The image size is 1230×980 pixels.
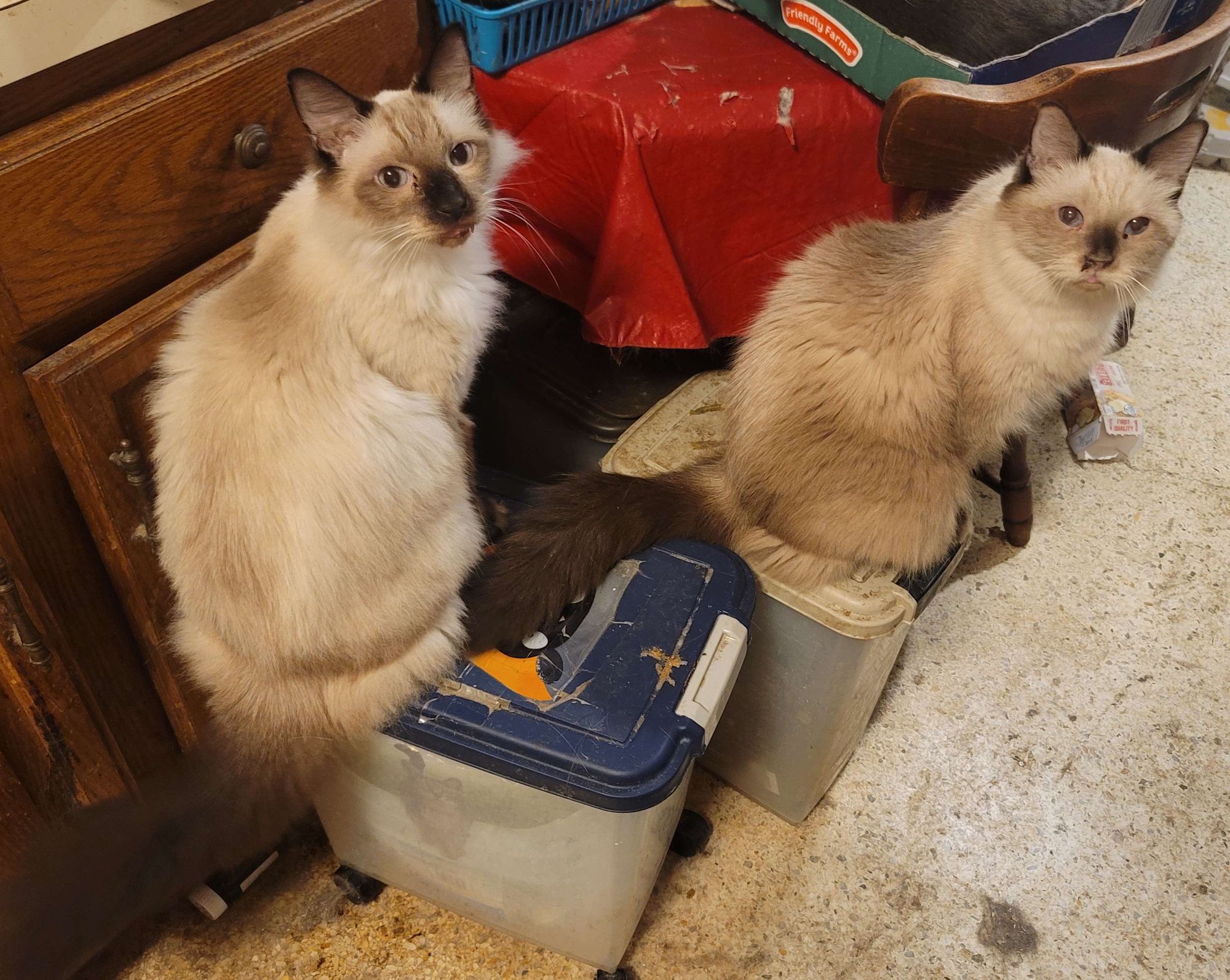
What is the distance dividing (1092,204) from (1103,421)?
1.15m

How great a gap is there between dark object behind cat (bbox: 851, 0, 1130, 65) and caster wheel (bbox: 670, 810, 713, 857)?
4.38 feet

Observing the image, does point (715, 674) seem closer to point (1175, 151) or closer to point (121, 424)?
point (121, 424)

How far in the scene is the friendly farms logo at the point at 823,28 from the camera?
1416mm

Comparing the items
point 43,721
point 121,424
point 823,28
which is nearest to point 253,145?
point 121,424

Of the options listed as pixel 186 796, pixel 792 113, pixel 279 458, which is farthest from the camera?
pixel 792 113

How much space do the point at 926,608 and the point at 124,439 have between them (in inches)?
61.3

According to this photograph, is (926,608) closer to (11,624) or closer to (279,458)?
(279,458)

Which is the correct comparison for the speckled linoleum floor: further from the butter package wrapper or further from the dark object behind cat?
the dark object behind cat

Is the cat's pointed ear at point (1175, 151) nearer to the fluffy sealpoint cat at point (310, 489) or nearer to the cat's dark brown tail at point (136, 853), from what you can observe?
the fluffy sealpoint cat at point (310, 489)

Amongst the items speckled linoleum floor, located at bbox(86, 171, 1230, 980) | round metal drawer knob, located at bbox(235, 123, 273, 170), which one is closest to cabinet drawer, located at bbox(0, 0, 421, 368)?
round metal drawer knob, located at bbox(235, 123, 273, 170)

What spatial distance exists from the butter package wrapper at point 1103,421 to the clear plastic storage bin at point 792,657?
950 millimetres

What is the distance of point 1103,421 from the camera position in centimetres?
222

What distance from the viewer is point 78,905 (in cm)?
106

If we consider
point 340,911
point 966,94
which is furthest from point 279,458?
point 966,94
